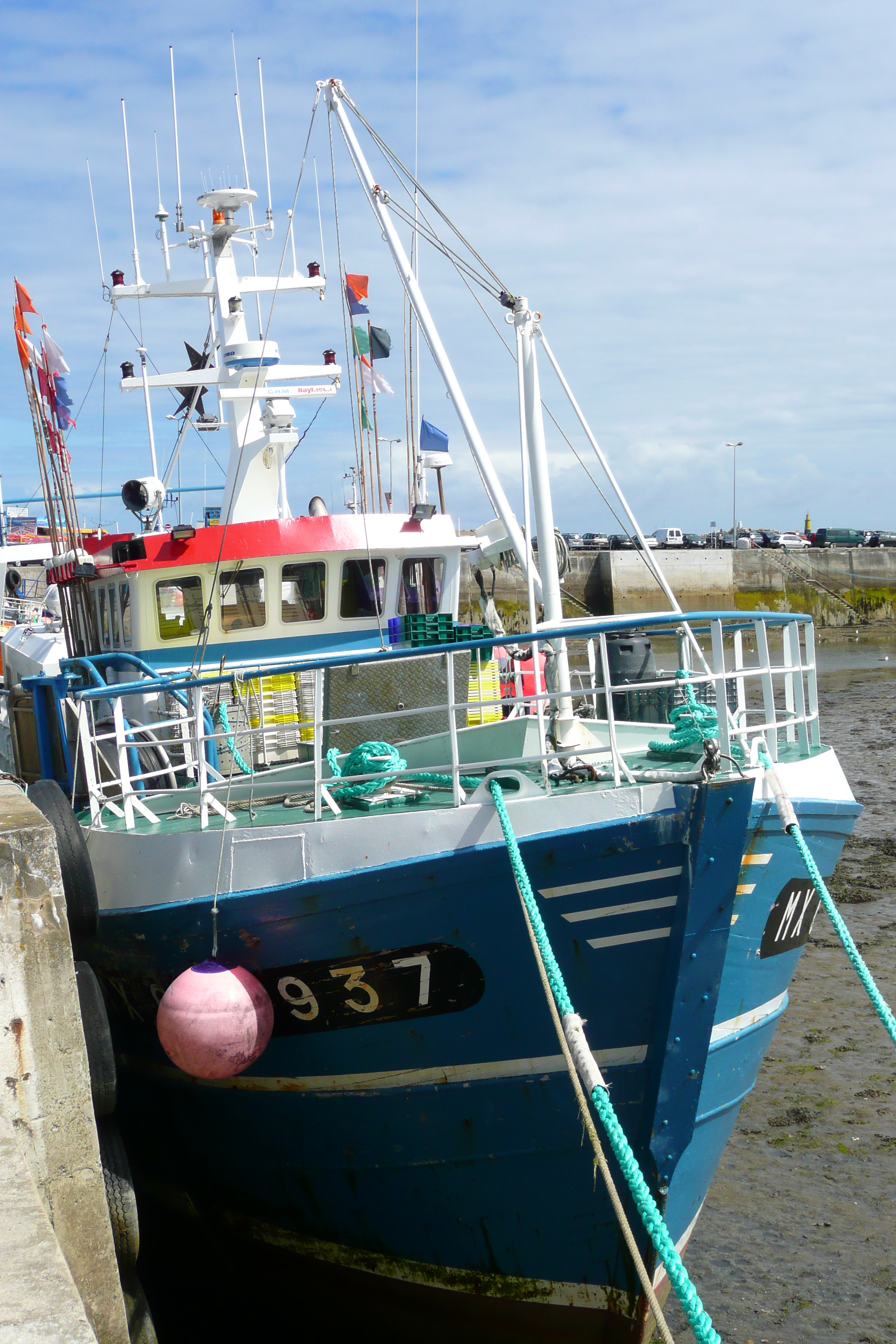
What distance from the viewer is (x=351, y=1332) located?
6.00 m

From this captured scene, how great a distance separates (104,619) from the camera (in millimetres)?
9453

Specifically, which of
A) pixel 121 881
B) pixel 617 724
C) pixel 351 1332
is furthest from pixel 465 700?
pixel 351 1332

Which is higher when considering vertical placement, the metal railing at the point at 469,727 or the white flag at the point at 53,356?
the white flag at the point at 53,356

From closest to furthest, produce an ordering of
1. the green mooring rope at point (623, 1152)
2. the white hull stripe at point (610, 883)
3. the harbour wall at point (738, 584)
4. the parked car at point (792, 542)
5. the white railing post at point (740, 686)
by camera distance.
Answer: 1. the green mooring rope at point (623, 1152)
2. the white hull stripe at point (610, 883)
3. the white railing post at point (740, 686)
4. the harbour wall at point (738, 584)
5. the parked car at point (792, 542)

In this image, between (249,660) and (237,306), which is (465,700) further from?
(237,306)

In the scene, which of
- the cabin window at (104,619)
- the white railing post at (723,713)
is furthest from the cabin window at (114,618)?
→ the white railing post at (723,713)

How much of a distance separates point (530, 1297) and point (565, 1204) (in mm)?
632

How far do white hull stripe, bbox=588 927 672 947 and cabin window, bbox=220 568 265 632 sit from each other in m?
4.48

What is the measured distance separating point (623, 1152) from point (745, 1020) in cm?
194

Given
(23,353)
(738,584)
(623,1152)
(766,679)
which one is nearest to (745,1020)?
(766,679)

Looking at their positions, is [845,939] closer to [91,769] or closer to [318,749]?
[318,749]

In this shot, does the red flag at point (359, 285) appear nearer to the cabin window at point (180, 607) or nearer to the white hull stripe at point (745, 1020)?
the cabin window at point (180, 607)

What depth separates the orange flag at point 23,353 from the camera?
10258mm

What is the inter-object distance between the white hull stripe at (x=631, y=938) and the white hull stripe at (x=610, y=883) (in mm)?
232
